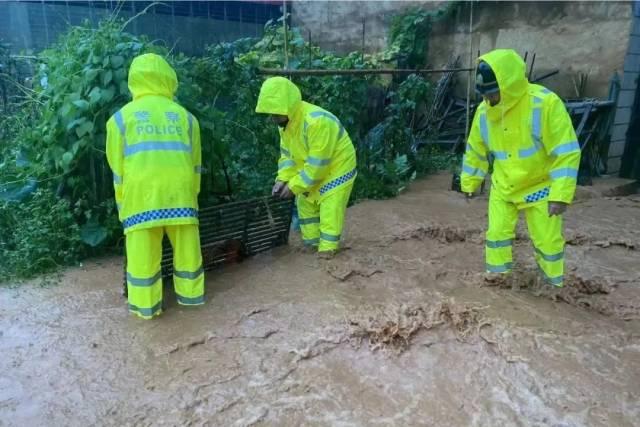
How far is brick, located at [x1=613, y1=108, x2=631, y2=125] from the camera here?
8047mm

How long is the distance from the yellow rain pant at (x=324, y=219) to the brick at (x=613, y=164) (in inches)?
229

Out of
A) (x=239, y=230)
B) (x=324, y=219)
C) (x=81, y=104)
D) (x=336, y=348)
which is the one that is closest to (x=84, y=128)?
(x=81, y=104)

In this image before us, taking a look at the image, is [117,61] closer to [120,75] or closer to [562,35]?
[120,75]

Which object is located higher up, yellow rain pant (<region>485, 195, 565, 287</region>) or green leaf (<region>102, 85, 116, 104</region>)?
green leaf (<region>102, 85, 116, 104</region>)

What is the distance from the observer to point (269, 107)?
406cm

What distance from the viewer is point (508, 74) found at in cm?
337

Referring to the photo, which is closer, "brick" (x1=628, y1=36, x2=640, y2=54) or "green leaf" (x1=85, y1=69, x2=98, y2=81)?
"green leaf" (x1=85, y1=69, x2=98, y2=81)

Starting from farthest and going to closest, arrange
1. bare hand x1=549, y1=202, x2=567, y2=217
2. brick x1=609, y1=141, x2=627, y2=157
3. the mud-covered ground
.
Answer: brick x1=609, y1=141, x2=627, y2=157, bare hand x1=549, y1=202, x2=567, y2=217, the mud-covered ground

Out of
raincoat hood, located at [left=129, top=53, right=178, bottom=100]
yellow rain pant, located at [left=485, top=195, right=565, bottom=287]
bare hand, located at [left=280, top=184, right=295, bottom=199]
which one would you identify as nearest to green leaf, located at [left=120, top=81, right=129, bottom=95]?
raincoat hood, located at [left=129, top=53, right=178, bottom=100]

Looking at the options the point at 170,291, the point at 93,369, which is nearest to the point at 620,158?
the point at 170,291

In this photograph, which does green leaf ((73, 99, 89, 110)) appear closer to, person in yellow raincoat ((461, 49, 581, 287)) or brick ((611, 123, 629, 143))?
person in yellow raincoat ((461, 49, 581, 287))

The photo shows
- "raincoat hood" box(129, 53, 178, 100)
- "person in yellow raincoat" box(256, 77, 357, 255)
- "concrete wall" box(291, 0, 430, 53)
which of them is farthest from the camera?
"concrete wall" box(291, 0, 430, 53)

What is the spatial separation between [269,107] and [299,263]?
135cm

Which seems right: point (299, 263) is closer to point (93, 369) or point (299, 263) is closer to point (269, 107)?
point (269, 107)
